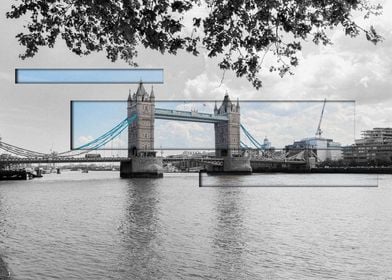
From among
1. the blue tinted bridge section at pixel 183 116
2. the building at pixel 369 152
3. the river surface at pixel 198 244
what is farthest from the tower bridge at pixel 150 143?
the river surface at pixel 198 244

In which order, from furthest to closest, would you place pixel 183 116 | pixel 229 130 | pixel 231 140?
pixel 231 140, pixel 229 130, pixel 183 116

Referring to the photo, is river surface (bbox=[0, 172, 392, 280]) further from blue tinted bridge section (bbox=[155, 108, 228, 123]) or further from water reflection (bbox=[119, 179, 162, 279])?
blue tinted bridge section (bbox=[155, 108, 228, 123])

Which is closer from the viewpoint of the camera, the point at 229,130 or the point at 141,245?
the point at 141,245

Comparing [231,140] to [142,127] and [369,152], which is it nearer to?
[142,127]

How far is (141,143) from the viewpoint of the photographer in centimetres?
6462

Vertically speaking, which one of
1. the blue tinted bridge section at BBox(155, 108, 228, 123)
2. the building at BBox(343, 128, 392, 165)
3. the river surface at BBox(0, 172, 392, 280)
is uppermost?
the blue tinted bridge section at BBox(155, 108, 228, 123)

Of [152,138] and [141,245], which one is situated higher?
[152,138]

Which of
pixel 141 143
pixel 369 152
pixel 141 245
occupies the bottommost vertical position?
pixel 141 245

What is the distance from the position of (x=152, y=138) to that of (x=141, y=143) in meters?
2.03

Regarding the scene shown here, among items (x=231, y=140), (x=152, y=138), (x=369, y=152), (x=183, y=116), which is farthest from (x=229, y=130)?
(x=369, y=152)

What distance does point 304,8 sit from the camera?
4.07m

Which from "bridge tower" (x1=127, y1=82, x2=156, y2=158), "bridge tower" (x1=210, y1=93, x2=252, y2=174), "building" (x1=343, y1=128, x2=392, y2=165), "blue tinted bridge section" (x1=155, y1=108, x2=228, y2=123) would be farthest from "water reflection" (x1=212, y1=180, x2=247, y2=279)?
"building" (x1=343, y1=128, x2=392, y2=165)

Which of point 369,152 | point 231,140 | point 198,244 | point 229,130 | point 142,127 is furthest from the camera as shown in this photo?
point 369,152

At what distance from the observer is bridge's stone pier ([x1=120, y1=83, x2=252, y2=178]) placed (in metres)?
57.3
